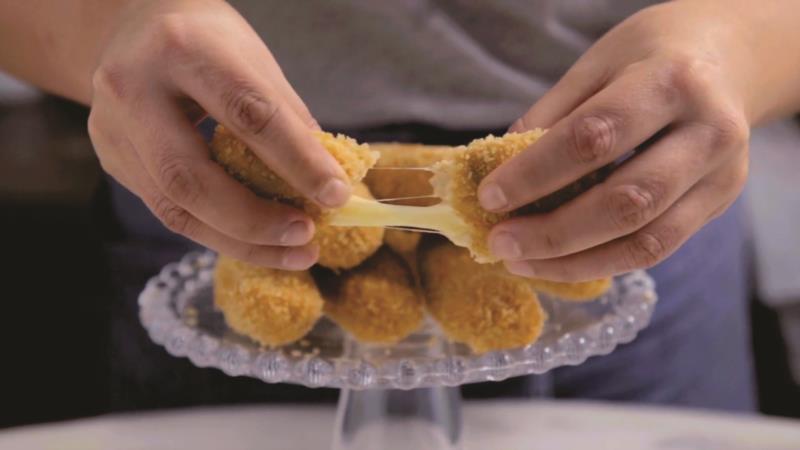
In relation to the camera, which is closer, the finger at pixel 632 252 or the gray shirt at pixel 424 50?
the finger at pixel 632 252

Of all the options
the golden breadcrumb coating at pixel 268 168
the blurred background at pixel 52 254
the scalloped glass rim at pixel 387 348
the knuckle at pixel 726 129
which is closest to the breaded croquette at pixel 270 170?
the golden breadcrumb coating at pixel 268 168

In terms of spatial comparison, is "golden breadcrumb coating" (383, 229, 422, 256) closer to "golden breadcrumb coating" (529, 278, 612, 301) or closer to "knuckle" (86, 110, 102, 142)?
"golden breadcrumb coating" (529, 278, 612, 301)

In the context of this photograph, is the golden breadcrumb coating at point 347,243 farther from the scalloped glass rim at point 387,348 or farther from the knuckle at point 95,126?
the knuckle at point 95,126

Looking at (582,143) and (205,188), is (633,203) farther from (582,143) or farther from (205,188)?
(205,188)

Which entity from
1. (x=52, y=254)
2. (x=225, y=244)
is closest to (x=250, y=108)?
(x=225, y=244)

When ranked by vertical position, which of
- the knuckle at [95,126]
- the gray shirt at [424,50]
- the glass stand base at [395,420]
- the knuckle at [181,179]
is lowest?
the glass stand base at [395,420]
